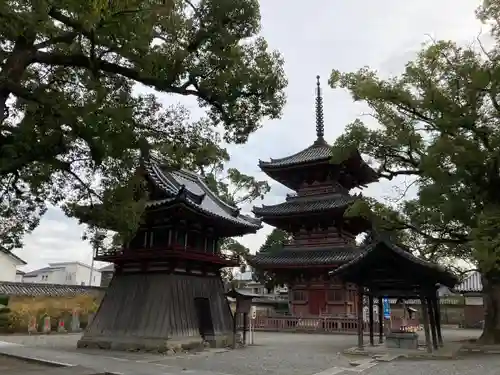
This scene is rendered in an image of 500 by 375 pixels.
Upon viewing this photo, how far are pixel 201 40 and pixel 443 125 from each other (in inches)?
401

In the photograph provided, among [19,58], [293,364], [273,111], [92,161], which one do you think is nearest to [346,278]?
[293,364]

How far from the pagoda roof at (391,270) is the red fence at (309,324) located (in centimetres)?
1144

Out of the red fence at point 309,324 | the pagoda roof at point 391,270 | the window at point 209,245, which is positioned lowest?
the red fence at point 309,324

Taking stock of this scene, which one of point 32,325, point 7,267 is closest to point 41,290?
point 32,325

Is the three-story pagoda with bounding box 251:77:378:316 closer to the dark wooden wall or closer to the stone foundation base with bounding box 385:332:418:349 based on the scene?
the stone foundation base with bounding box 385:332:418:349

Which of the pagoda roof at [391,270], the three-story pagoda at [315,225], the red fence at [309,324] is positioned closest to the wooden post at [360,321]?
the pagoda roof at [391,270]

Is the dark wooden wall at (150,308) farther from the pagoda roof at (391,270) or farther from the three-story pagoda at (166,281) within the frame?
the pagoda roof at (391,270)

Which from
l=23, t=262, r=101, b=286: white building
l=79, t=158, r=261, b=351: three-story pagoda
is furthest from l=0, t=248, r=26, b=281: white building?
l=79, t=158, r=261, b=351: three-story pagoda

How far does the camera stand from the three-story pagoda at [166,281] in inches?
722

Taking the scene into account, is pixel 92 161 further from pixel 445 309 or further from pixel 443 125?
pixel 445 309

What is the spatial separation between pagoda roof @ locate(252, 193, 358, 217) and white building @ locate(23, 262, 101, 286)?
Result: 4364cm

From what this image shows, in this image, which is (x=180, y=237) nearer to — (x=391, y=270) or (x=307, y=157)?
(x=391, y=270)

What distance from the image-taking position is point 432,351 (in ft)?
56.7

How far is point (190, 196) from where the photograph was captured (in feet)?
64.4
